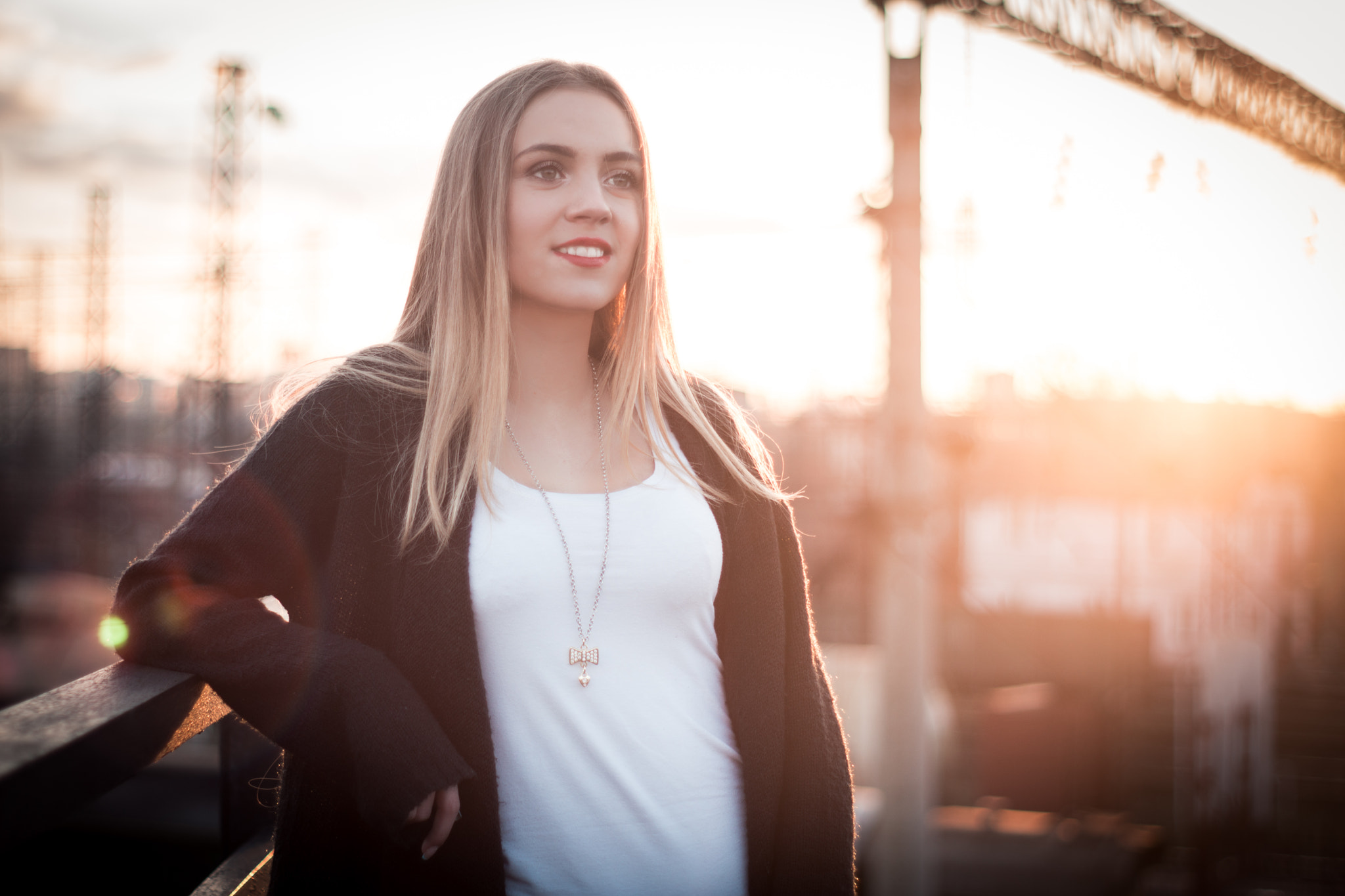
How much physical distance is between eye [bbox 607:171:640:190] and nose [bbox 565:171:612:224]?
2.2 inches

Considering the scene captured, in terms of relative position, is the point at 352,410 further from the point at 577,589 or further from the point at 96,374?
the point at 96,374

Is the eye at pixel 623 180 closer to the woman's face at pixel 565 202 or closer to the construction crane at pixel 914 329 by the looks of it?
the woman's face at pixel 565 202

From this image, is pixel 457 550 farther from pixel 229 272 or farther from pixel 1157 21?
pixel 229 272

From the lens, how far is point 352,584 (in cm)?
149

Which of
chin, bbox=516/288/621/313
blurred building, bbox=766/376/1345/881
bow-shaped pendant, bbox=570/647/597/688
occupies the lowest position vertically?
blurred building, bbox=766/376/1345/881

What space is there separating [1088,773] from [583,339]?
18.6 meters

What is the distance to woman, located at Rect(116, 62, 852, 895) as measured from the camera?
1.33m

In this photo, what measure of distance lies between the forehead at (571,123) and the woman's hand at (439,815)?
49.7 inches

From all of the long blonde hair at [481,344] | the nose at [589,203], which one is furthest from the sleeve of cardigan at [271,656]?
the nose at [589,203]

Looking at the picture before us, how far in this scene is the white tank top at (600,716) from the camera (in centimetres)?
146

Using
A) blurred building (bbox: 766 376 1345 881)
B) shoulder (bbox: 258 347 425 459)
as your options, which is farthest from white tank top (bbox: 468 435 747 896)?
blurred building (bbox: 766 376 1345 881)

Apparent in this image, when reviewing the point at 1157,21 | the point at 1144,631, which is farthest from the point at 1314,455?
the point at 1157,21

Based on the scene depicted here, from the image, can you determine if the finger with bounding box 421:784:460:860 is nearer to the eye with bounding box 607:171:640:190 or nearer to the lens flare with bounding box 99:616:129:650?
the lens flare with bounding box 99:616:129:650

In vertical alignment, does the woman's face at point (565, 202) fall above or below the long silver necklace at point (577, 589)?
above
